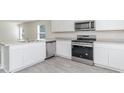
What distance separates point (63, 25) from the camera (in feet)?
15.0

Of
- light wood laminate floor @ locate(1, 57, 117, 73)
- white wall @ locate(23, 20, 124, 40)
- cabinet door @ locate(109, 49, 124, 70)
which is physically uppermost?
white wall @ locate(23, 20, 124, 40)

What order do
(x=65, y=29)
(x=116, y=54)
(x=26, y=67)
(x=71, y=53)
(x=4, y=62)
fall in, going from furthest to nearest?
(x=65, y=29)
(x=71, y=53)
(x=26, y=67)
(x=4, y=62)
(x=116, y=54)

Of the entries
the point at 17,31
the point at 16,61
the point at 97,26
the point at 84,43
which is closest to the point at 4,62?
the point at 16,61

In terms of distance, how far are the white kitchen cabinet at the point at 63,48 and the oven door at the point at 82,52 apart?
30cm

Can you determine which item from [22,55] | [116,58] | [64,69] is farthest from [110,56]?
[22,55]

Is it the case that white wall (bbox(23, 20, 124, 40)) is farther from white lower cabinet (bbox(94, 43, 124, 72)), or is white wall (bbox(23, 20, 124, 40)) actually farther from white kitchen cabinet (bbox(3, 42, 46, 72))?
white kitchen cabinet (bbox(3, 42, 46, 72))

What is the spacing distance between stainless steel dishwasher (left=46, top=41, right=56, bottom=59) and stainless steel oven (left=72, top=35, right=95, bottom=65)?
103 centimetres

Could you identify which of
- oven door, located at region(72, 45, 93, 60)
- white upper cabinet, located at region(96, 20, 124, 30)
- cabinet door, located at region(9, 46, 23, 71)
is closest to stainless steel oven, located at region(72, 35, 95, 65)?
oven door, located at region(72, 45, 93, 60)

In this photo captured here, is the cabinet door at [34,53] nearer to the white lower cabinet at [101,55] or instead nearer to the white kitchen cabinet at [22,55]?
the white kitchen cabinet at [22,55]

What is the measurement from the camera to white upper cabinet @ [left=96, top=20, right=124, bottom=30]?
2844 millimetres
